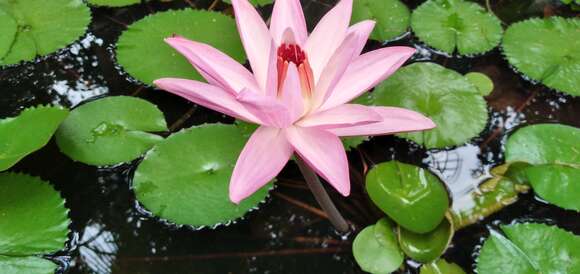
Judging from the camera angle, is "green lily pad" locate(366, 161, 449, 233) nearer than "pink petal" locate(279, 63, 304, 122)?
No

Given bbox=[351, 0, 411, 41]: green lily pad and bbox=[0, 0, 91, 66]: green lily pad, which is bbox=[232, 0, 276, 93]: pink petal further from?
bbox=[0, 0, 91, 66]: green lily pad

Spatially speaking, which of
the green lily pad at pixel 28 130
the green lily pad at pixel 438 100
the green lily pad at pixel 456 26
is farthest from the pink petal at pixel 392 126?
the green lily pad at pixel 456 26

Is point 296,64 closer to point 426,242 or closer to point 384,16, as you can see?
point 426,242

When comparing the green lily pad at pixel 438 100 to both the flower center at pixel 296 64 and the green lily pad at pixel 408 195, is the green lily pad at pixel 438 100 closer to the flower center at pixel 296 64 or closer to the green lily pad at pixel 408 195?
the green lily pad at pixel 408 195

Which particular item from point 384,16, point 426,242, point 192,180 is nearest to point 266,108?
point 192,180

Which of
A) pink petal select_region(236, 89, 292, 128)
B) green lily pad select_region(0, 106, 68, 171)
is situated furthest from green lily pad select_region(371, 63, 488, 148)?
green lily pad select_region(0, 106, 68, 171)

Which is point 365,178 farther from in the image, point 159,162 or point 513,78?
point 513,78
